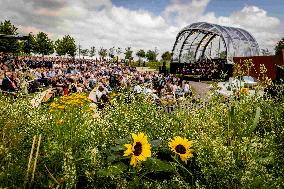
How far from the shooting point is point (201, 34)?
49.0 meters

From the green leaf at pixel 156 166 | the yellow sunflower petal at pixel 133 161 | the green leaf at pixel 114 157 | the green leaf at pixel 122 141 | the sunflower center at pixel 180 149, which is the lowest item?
the green leaf at pixel 156 166

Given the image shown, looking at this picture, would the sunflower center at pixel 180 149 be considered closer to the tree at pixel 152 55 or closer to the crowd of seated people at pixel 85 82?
the crowd of seated people at pixel 85 82

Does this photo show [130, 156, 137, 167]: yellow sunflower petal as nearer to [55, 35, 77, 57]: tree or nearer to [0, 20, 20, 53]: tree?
[0, 20, 20, 53]: tree

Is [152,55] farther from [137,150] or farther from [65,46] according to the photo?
[137,150]

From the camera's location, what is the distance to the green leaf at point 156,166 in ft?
7.24

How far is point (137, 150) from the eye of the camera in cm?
224

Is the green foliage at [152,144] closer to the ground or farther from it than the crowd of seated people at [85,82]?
farther from it

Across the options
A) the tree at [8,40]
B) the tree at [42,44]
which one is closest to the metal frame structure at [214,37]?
the tree at [8,40]

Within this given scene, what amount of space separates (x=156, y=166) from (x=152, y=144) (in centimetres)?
33

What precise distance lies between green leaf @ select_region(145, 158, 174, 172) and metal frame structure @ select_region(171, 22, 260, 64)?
38.3 metres

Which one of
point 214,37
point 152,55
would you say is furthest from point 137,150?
point 152,55

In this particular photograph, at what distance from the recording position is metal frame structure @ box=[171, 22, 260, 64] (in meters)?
41.4

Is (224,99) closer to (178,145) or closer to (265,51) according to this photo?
(178,145)

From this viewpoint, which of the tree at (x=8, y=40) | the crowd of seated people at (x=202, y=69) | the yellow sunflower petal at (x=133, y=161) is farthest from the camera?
the tree at (x=8, y=40)
